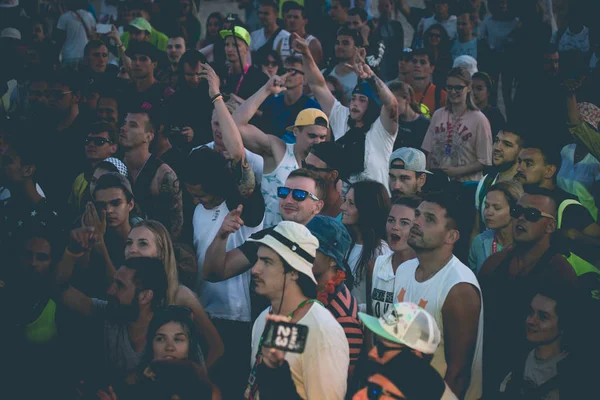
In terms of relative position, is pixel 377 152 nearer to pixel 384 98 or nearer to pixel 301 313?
pixel 384 98

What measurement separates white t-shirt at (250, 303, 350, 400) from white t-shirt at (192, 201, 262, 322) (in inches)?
75.5

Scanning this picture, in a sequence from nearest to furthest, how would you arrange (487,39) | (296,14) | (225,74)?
(225,74), (296,14), (487,39)

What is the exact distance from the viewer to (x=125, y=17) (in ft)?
Result: 44.4

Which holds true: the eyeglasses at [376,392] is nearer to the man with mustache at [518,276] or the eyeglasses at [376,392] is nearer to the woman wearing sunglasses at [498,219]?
the man with mustache at [518,276]

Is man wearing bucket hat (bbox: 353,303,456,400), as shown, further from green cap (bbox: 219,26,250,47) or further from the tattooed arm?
green cap (bbox: 219,26,250,47)

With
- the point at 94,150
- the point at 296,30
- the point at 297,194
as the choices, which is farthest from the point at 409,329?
the point at 296,30

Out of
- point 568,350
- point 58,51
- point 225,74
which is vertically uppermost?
point 568,350

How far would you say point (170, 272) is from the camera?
18.9 ft

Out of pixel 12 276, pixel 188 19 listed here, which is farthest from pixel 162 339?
pixel 188 19

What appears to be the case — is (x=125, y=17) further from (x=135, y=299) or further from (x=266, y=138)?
(x=135, y=299)

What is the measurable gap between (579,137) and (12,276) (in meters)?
4.59

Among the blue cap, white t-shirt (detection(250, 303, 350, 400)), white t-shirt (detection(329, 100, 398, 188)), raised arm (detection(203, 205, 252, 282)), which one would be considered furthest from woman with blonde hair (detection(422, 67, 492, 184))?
white t-shirt (detection(250, 303, 350, 400))

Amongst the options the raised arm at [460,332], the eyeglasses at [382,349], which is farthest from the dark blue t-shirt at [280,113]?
the eyeglasses at [382,349]

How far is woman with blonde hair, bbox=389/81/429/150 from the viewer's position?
29.7 ft
